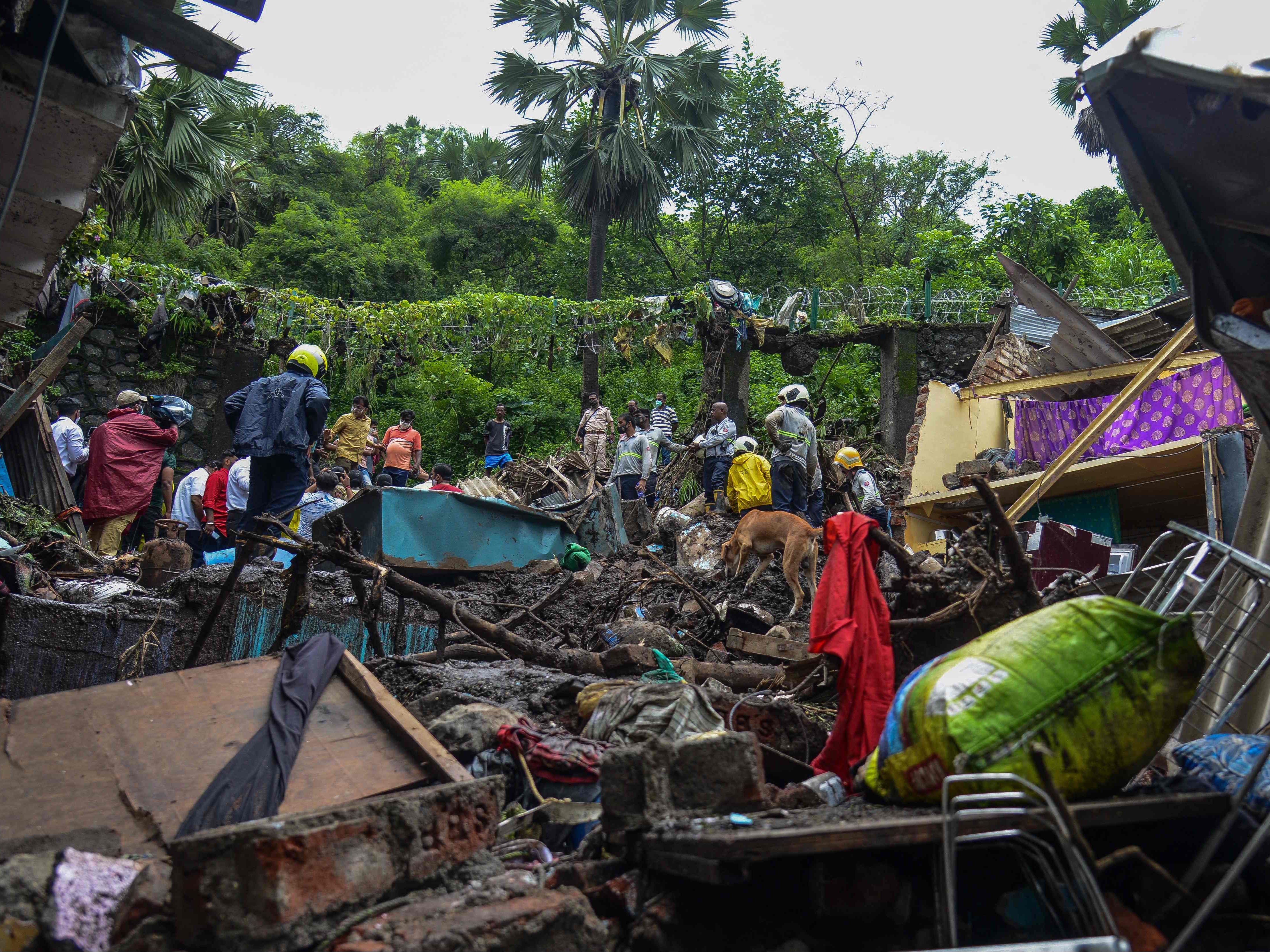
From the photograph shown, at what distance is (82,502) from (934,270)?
59.5 ft

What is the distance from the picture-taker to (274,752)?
3586 mm

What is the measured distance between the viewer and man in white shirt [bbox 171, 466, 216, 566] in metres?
10.1

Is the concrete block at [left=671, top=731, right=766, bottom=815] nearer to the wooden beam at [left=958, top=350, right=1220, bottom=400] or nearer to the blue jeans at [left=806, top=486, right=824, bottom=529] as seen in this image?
the wooden beam at [left=958, top=350, right=1220, bottom=400]

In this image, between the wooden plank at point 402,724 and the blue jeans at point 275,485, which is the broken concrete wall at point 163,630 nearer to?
the blue jeans at point 275,485

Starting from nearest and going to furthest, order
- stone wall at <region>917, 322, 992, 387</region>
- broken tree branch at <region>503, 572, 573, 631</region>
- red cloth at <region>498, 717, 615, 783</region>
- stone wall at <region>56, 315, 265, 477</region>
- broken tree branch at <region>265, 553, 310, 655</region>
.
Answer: red cloth at <region>498, 717, 615, 783</region>
broken tree branch at <region>265, 553, 310, 655</region>
broken tree branch at <region>503, 572, 573, 631</region>
stone wall at <region>56, 315, 265, 477</region>
stone wall at <region>917, 322, 992, 387</region>

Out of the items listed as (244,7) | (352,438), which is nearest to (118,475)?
Answer: (352,438)

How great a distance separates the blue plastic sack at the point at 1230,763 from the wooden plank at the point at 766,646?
3496 mm

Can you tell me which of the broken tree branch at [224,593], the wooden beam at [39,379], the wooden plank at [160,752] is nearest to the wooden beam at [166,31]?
the broken tree branch at [224,593]

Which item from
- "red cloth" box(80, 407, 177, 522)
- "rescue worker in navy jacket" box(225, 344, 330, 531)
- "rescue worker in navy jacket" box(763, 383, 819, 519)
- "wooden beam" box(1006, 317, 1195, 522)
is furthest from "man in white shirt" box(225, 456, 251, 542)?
"wooden beam" box(1006, 317, 1195, 522)

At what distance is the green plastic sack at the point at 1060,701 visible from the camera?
280 centimetres

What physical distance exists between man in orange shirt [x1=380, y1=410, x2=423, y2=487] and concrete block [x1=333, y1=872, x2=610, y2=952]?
1114 centimetres

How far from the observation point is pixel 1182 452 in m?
8.68

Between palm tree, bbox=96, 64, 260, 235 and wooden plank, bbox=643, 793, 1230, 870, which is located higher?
palm tree, bbox=96, 64, 260, 235

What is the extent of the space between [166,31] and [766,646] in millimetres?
5272
